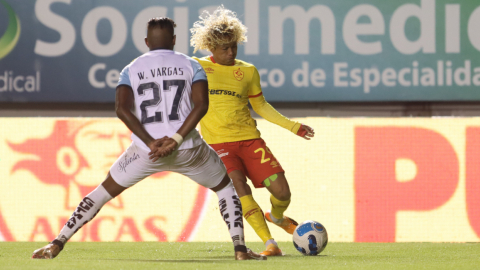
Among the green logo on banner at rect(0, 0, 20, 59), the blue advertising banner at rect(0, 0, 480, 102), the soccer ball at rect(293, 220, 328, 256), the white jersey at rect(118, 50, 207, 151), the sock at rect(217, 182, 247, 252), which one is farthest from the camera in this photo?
the green logo on banner at rect(0, 0, 20, 59)

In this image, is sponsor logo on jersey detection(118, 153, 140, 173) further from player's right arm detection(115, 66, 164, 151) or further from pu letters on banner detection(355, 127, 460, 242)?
pu letters on banner detection(355, 127, 460, 242)

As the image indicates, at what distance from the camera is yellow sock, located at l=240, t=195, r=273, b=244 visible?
5711 mm

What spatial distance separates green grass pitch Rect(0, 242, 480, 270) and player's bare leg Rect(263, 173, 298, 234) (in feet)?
0.95

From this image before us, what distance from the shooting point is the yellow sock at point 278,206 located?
6.09m

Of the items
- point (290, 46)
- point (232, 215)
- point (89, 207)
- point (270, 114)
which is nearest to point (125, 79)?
point (89, 207)

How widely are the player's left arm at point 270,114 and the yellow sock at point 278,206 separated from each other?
60 centimetres

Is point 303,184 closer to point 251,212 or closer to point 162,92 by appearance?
point 251,212

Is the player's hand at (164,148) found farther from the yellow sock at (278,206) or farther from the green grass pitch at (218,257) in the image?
the yellow sock at (278,206)

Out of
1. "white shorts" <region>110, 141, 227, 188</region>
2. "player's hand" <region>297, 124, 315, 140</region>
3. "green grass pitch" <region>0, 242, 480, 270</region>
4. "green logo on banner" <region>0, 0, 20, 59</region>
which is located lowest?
"green grass pitch" <region>0, 242, 480, 270</region>

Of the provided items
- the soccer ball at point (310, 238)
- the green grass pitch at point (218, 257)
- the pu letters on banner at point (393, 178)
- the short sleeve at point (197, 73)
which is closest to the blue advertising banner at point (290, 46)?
the pu letters on banner at point (393, 178)

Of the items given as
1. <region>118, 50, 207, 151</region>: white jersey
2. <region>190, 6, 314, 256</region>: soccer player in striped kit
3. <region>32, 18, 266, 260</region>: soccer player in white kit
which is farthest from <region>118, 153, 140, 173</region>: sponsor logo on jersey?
<region>190, 6, 314, 256</region>: soccer player in striped kit

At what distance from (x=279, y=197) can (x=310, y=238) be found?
1.54 ft

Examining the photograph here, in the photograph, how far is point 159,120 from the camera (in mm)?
4551

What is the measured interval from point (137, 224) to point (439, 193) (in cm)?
367
